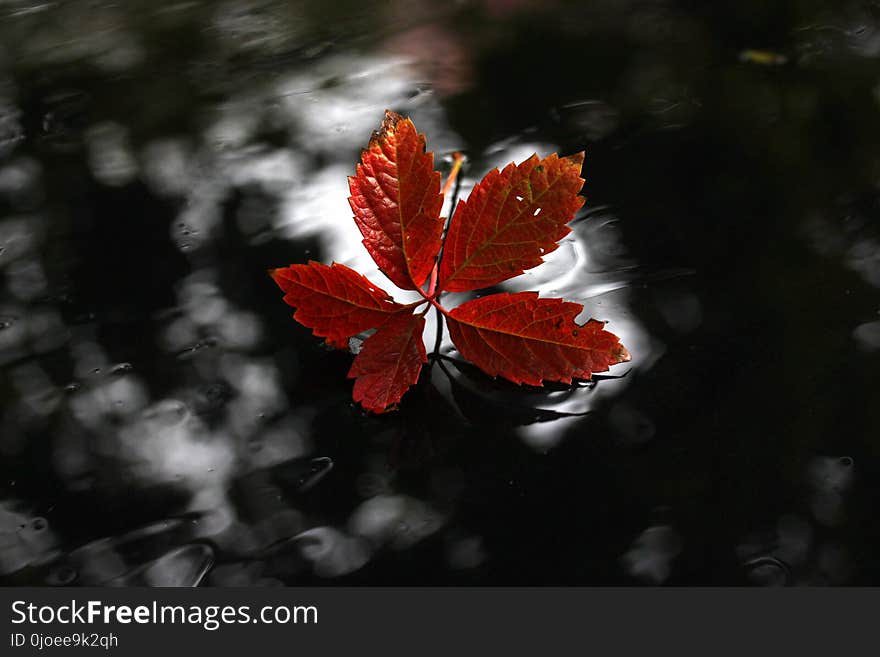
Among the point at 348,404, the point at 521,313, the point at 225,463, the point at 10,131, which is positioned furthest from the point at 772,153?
the point at 10,131

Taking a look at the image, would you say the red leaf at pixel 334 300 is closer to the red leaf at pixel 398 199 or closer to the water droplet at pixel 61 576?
the red leaf at pixel 398 199

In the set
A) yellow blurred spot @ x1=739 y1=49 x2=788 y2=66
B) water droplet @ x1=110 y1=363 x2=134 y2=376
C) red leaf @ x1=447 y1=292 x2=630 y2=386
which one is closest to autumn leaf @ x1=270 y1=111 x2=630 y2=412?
red leaf @ x1=447 y1=292 x2=630 y2=386

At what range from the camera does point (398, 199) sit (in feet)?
2.70

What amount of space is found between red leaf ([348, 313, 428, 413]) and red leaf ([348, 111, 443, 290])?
0.17ft

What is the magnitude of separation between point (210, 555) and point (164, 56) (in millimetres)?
790

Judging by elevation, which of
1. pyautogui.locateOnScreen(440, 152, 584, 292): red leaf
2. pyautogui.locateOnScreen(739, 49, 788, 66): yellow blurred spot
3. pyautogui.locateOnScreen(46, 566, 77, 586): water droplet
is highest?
pyautogui.locateOnScreen(440, 152, 584, 292): red leaf

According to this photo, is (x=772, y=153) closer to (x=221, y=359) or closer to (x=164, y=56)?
(x=221, y=359)

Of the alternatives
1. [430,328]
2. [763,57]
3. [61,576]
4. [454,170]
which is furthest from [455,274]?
[763,57]

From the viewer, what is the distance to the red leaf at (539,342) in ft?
2.61

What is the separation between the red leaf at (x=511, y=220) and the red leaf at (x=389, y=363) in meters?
0.06

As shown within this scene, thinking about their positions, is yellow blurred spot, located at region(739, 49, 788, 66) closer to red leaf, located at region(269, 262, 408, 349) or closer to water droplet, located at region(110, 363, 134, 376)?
red leaf, located at region(269, 262, 408, 349)

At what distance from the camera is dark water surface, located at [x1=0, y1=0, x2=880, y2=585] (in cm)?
73

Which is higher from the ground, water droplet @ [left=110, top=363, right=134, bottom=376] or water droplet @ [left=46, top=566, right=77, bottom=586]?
water droplet @ [left=110, top=363, right=134, bottom=376]

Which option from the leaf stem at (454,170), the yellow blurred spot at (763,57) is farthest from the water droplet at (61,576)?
the yellow blurred spot at (763,57)
